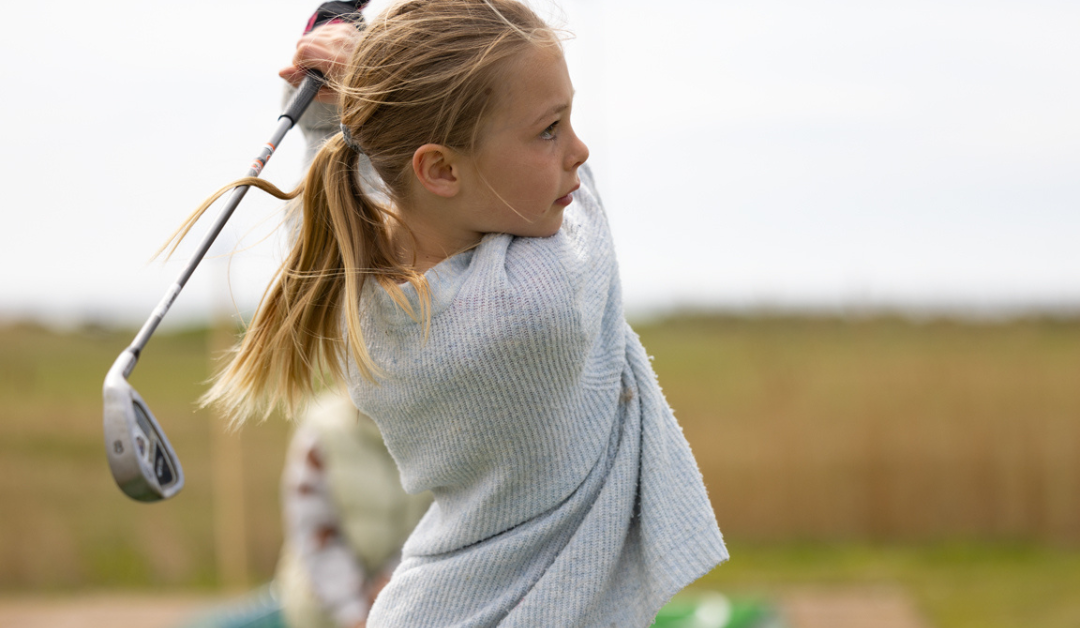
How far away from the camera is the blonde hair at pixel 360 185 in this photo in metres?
1.26

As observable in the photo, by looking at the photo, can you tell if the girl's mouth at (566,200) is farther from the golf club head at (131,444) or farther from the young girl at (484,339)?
the golf club head at (131,444)

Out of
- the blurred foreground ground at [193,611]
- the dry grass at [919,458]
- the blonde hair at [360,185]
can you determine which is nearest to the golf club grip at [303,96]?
the blonde hair at [360,185]

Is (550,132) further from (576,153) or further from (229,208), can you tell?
(229,208)

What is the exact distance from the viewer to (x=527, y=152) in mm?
1279

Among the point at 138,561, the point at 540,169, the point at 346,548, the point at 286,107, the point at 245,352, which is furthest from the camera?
the point at 138,561

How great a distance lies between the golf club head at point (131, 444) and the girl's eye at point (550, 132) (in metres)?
0.56

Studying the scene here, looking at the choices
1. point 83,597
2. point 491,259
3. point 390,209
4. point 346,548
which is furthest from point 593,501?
point 83,597

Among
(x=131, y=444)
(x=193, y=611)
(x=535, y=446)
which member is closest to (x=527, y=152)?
(x=535, y=446)

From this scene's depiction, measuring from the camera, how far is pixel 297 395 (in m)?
1.46

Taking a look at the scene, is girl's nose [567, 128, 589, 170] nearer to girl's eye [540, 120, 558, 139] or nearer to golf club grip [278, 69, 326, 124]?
girl's eye [540, 120, 558, 139]

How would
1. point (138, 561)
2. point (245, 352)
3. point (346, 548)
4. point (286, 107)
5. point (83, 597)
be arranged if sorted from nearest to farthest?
point (245, 352) < point (286, 107) < point (346, 548) < point (83, 597) < point (138, 561)

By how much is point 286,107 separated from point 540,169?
17.6 inches

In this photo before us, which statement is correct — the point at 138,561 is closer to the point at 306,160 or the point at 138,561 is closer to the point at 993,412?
the point at 993,412

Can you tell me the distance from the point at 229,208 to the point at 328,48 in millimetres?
261
